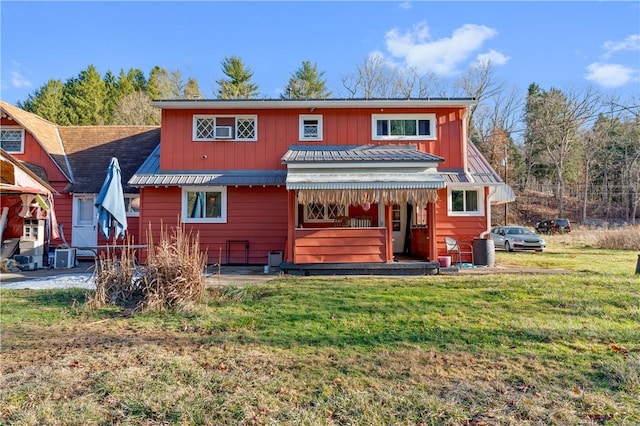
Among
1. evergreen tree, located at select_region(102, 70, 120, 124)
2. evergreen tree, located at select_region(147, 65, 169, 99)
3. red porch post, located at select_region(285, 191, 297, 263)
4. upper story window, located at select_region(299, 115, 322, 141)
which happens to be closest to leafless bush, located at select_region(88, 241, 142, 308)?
red porch post, located at select_region(285, 191, 297, 263)

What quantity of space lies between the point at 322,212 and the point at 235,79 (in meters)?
29.8

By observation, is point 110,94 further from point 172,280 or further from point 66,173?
point 172,280

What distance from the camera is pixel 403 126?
13.2m

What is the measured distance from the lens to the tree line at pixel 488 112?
113 feet

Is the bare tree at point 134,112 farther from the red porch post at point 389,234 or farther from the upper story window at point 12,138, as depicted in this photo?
the red porch post at point 389,234

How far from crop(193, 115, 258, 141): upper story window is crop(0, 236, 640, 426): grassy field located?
7142mm

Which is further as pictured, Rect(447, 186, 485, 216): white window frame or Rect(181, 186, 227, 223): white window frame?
Rect(181, 186, 227, 223): white window frame

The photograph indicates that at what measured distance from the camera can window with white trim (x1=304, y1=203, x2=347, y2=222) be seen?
42.6 ft

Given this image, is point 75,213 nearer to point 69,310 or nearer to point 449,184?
point 69,310

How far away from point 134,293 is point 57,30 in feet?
31.2

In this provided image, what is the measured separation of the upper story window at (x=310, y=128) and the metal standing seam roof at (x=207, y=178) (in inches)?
60.9

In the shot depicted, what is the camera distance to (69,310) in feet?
21.0

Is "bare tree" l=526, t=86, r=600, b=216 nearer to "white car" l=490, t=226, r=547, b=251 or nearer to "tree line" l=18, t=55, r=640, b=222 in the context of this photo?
"tree line" l=18, t=55, r=640, b=222

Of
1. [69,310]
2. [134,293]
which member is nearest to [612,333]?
[134,293]
